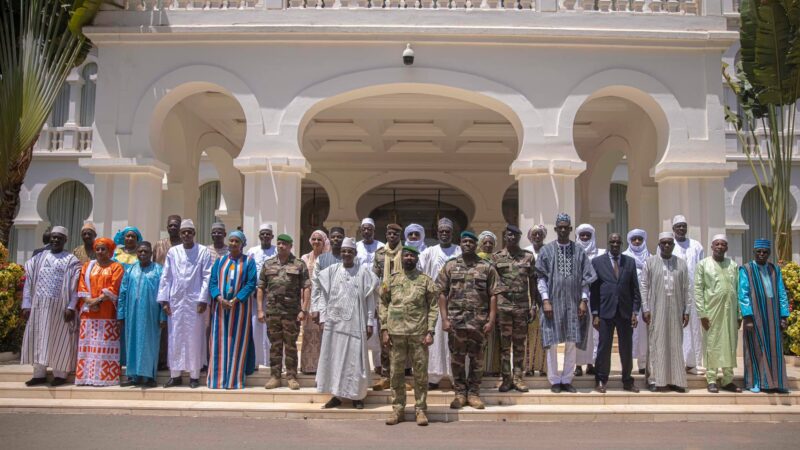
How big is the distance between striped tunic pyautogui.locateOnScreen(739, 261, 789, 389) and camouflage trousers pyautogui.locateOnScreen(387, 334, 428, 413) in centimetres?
375

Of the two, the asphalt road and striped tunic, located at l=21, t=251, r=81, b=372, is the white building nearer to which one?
striped tunic, located at l=21, t=251, r=81, b=372

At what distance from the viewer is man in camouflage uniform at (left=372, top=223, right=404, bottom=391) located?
7387 mm

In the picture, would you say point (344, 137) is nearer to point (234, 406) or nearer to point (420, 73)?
point (420, 73)

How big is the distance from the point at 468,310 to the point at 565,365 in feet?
4.65

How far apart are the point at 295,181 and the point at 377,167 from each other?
724cm

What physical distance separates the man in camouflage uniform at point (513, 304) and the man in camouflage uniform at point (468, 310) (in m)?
0.33

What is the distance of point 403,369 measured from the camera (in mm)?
6602

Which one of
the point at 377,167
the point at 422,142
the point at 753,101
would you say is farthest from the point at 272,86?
the point at 753,101

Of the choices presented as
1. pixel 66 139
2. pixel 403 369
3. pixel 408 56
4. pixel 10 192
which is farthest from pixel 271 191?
pixel 66 139

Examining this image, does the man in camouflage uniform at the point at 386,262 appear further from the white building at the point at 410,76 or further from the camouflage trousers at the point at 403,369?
the white building at the point at 410,76

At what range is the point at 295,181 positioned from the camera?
33.6 ft

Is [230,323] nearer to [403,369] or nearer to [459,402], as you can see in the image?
[403,369]

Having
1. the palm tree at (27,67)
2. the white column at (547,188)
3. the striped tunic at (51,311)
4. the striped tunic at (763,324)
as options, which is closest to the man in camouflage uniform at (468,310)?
the striped tunic at (763,324)

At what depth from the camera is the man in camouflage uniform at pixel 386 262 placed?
7387 millimetres
